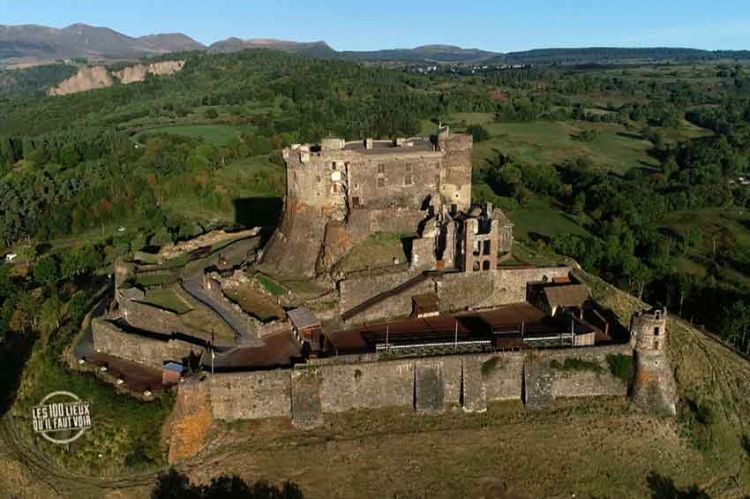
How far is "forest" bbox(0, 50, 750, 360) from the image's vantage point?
232 ft

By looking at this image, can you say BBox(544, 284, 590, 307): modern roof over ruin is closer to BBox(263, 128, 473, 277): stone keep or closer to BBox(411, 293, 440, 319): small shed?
BBox(411, 293, 440, 319): small shed

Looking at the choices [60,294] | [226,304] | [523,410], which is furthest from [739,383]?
[60,294]

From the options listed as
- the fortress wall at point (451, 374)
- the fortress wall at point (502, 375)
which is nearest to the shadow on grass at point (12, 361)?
the fortress wall at point (451, 374)

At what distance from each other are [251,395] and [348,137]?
87.2 m

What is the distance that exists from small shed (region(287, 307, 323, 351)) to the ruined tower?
61.7ft

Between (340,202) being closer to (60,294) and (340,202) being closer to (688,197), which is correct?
(60,294)

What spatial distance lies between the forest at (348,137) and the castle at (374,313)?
15.4 m

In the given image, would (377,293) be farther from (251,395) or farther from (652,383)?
(652,383)

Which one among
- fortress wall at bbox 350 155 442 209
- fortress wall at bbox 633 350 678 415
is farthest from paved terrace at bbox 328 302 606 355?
fortress wall at bbox 350 155 442 209

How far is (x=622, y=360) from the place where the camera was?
132 ft

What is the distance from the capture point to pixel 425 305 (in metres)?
44.8

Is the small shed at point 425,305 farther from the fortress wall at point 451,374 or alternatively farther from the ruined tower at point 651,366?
the ruined tower at point 651,366

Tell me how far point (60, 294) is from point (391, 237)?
3506 cm

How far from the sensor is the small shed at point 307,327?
41.0 m
